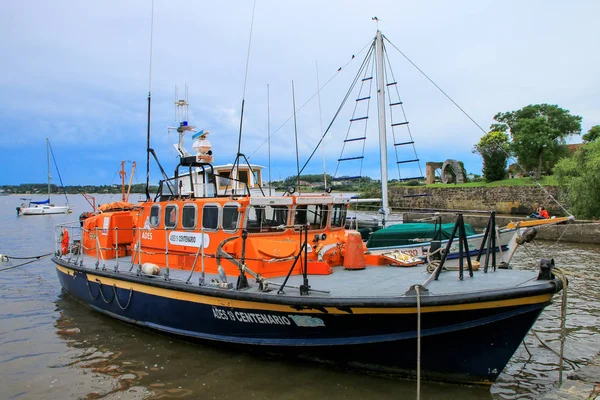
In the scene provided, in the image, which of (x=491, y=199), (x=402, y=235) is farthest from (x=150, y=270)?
(x=491, y=199)

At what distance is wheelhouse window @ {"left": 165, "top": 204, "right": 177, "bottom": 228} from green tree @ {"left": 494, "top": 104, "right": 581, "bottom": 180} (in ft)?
131

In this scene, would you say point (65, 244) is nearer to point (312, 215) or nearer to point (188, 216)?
point (188, 216)

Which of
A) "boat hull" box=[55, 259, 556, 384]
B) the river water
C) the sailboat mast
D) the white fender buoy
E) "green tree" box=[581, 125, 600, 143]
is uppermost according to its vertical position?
"green tree" box=[581, 125, 600, 143]

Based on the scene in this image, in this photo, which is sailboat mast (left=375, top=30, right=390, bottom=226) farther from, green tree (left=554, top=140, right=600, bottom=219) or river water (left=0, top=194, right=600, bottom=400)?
green tree (left=554, top=140, right=600, bottom=219)

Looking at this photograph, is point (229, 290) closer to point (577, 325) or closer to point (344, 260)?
point (344, 260)

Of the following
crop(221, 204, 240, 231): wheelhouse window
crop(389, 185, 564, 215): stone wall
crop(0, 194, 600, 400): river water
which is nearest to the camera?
crop(0, 194, 600, 400): river water

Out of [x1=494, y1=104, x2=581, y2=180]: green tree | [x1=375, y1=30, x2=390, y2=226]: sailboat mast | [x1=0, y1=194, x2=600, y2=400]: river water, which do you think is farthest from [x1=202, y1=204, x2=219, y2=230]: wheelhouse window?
[x1=494, y1=104, x2=581, y2=180]: green tree

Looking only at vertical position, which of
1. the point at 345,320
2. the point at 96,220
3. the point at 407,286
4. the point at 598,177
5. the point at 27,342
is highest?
the point at 598,177

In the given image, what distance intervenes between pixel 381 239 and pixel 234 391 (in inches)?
339

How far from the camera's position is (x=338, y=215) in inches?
335

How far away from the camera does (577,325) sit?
28.3ft

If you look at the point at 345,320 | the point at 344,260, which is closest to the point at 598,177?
the point at 344,260

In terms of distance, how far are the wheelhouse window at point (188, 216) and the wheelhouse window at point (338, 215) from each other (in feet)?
8.62

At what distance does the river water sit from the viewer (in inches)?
237
